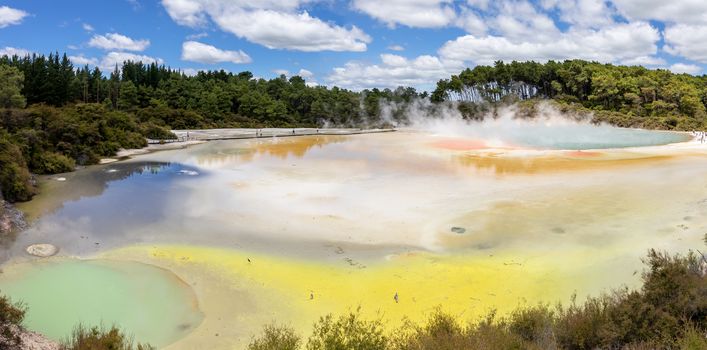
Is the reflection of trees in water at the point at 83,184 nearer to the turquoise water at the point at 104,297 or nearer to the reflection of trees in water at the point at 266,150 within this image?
the reflection of trees in water at the point at 266,150

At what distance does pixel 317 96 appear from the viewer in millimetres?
75625

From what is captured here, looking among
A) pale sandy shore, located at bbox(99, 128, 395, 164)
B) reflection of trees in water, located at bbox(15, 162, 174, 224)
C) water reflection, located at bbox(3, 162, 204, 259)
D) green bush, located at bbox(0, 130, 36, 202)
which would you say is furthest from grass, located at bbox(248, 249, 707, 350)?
pale sandy shore, located at bbox(99, 128, 395, 164)

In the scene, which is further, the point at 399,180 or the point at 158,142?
the point at 158,142

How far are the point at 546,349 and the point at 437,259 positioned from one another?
6.92m

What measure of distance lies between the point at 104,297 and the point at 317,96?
65097 mm

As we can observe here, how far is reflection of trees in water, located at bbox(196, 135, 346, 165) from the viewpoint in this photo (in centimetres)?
3675

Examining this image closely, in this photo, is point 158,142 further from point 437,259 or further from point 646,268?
Result: point 646,268

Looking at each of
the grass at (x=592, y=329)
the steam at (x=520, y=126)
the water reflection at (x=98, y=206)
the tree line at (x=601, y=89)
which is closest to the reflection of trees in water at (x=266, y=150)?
the water reflection at (x=98, y=206)

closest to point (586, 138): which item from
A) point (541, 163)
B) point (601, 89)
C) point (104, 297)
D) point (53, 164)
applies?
point (541, 163)

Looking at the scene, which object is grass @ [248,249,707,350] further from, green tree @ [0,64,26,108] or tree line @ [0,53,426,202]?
green tree @ [0,64,26,108]

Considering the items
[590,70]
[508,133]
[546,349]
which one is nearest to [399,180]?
[546,349]

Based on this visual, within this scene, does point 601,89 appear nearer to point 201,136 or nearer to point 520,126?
point 520,126

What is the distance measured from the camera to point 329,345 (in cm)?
751

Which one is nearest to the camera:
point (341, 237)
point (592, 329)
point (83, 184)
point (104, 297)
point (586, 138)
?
point (592, 329)
